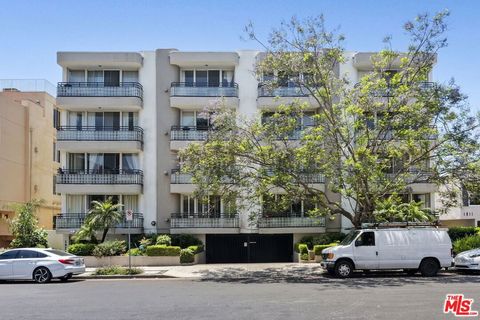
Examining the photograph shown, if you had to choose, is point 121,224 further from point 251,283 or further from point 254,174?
point 251,283

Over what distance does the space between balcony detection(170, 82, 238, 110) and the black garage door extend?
838 cm

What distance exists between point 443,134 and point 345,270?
308 inches

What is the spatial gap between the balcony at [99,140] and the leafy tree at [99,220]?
4.48m

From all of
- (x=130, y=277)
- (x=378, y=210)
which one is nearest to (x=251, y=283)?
(x=130, y=277)

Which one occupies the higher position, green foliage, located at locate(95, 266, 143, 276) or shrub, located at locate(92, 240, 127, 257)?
shrub, located at locate(92, 240, 127, 257)

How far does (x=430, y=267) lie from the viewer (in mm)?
21719

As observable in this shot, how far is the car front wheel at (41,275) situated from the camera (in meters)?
21.2

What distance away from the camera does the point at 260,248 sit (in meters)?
35.0

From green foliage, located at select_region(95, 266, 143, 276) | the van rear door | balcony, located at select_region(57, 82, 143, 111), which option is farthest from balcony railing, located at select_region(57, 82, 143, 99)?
the van rear door

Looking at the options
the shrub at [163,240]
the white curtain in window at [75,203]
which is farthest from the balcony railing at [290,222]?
the white curtain in window at [75,203]

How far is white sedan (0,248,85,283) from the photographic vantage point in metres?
21.2

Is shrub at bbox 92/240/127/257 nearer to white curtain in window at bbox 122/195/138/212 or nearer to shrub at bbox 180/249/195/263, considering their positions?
shrub at bbox 180/249/195/263

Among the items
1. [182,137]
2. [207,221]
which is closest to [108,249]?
[207,221]

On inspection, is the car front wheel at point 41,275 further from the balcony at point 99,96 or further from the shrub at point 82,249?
the balcony at point 99,96
